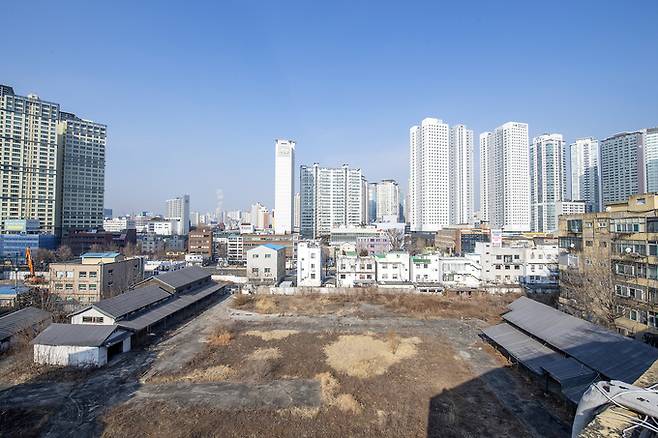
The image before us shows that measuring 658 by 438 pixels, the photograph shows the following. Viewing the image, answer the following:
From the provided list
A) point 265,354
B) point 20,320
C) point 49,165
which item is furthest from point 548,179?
point 49,165

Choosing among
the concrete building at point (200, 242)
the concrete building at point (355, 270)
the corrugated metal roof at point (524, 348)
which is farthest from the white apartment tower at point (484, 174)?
the corrugated metal roof at point (524, 348)

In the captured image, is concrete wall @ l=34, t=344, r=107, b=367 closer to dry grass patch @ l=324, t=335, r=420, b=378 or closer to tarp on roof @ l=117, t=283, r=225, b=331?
tarp on roof @ l=117, t=283, r=225, b=331

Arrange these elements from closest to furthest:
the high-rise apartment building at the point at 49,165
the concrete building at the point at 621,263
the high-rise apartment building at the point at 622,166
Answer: the concrete building at the point at 621,263 → the high-rise apartment building at the point at 49,165 → the high-rise apartment building at the point at 622,166

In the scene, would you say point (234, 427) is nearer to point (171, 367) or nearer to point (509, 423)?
point (171, 367)

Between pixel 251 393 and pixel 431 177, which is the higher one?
pixel 431 177

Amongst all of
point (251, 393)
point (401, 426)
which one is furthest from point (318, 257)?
point (401, 426)

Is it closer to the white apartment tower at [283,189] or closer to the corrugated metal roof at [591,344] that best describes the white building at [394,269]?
the corrugated metal roof at [591,344]

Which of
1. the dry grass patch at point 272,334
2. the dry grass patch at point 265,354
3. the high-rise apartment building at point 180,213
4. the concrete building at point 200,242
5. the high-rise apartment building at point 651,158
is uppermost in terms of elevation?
the high-rise apartment building at point 651,158
